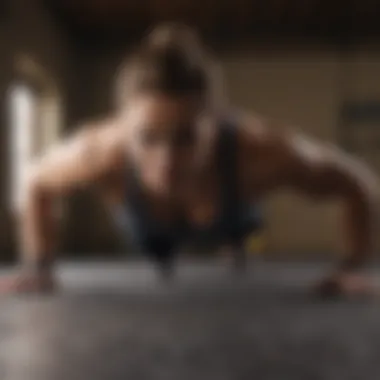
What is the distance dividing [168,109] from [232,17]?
1.90m

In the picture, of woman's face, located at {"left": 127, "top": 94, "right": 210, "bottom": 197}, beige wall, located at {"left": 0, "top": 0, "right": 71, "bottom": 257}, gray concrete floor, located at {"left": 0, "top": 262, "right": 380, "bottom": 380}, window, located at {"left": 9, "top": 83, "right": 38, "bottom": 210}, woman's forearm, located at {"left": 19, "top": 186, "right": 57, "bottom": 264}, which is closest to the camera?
gray concrete floor, located at {"left": 0, "top": 262, "right": 380, "bottom": 380}

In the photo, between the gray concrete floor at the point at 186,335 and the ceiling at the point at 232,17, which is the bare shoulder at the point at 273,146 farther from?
the ceiling at the point at 232,17

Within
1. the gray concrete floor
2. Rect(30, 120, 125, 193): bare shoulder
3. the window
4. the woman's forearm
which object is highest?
the window

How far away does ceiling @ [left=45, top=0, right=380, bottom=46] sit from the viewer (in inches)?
100

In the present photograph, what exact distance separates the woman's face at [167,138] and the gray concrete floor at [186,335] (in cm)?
15

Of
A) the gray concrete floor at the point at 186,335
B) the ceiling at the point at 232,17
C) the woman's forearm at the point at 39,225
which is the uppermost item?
the ceiling at the point at 232,17

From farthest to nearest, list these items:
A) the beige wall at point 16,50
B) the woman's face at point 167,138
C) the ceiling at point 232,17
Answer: the ceiling at point 232,17, the beige wall at point 16,50, the woman's face at point 167,138

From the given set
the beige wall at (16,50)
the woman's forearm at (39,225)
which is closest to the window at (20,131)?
the beige wall at (16,50)

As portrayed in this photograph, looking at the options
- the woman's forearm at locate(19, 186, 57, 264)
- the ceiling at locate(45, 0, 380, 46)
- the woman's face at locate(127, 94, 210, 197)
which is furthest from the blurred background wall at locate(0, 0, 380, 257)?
the woman's face at locate(127, 94, 210, 197)

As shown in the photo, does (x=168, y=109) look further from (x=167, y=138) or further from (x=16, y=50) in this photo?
(x=16, y=50)

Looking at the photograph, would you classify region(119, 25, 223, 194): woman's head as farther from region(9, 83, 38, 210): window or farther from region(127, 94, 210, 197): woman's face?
region(9, 83, 38, 210): window

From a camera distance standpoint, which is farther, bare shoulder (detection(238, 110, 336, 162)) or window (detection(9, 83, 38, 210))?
window (detection(9, 83, 38, 210))

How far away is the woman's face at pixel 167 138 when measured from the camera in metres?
0.84

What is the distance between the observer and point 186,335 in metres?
0.62
